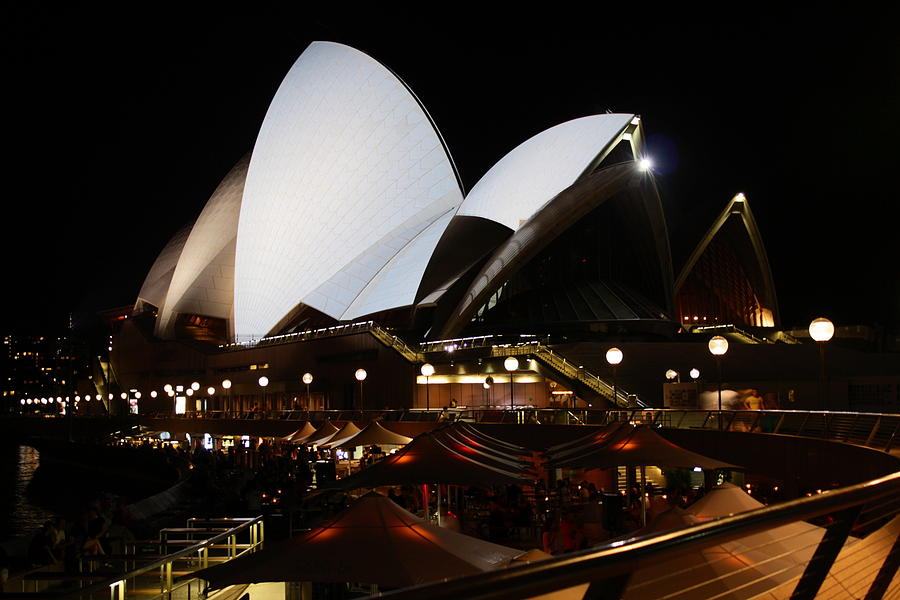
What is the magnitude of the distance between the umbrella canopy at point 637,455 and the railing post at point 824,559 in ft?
30.6

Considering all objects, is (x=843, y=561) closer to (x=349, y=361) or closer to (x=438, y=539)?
(x=438, y=539)

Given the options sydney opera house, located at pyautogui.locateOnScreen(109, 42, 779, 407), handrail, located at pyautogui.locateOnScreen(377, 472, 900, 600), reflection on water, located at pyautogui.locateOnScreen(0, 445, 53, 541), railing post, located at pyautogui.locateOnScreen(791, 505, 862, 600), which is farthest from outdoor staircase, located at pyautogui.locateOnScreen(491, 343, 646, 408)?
handrail, located at pyautogui.locateOnScreen(377, 472, 900, 600)

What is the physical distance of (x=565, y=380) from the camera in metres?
28.0

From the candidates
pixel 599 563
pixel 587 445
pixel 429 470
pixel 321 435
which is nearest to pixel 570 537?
pixel 587 445

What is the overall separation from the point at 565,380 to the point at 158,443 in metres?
22.7

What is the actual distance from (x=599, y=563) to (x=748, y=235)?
48.2 metres

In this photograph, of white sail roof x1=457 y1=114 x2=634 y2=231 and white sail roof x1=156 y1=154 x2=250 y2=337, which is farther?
white sail roof x1=156 y1=154 x2=250 y2=337

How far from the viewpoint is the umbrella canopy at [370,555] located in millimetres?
5793

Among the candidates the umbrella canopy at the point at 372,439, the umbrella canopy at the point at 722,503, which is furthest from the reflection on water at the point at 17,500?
the umbrella canopy at the point at 722,503

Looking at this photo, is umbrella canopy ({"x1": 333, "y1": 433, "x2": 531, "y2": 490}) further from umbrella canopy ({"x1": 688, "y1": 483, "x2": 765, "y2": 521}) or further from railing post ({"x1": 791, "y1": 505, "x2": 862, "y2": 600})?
railing post ({"x1": 791, "y1": 505, "x2": 862, "y2": 600})

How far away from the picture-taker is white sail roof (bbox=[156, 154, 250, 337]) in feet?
165

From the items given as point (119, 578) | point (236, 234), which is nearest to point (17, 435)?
point (236, 234)

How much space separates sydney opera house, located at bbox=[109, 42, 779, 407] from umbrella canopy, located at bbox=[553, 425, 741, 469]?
15582 millimetres

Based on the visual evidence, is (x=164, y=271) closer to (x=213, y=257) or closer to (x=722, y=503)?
Answer: (x=213, y=257)
